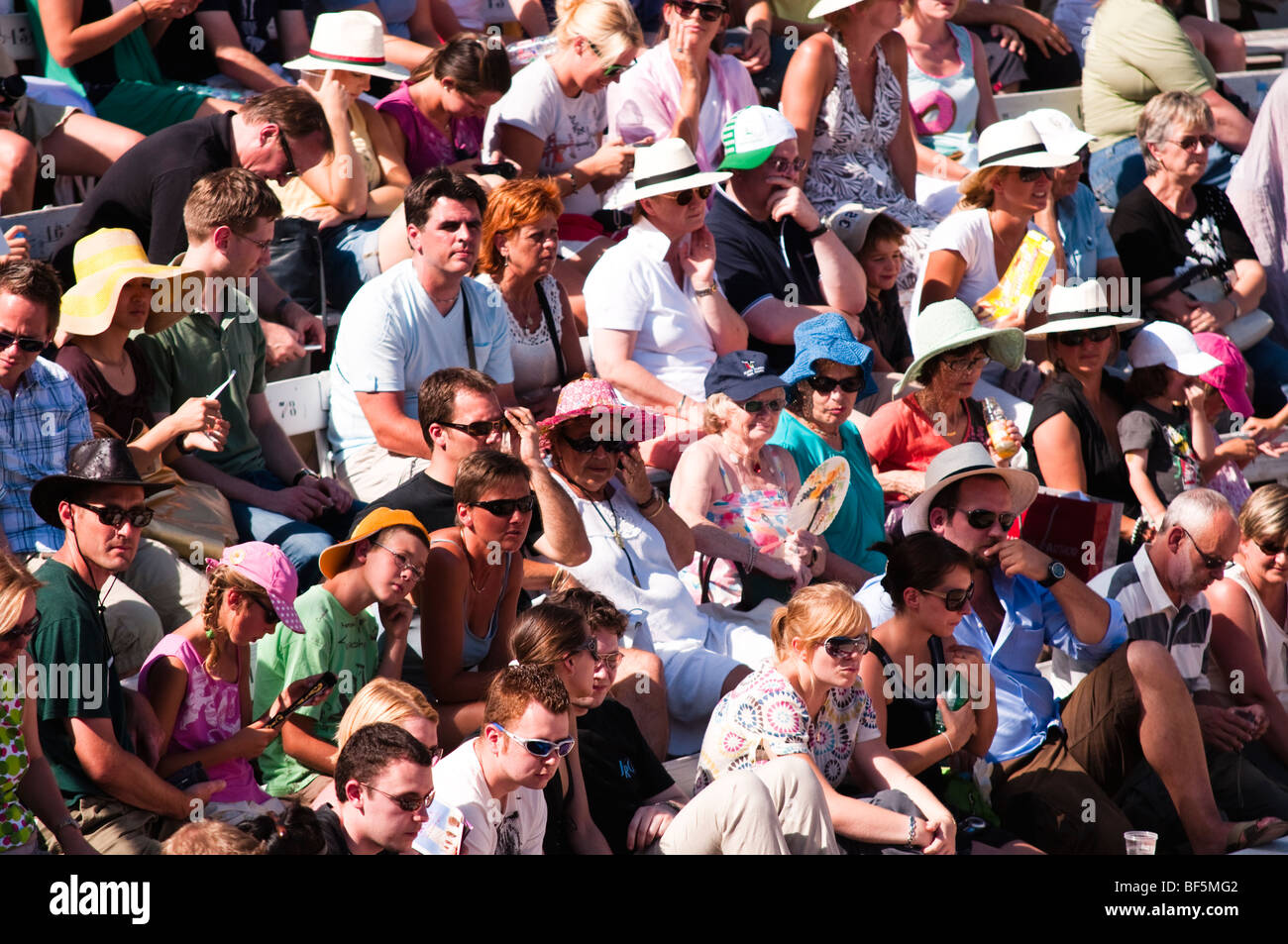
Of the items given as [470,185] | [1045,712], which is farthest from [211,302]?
[1045,712]

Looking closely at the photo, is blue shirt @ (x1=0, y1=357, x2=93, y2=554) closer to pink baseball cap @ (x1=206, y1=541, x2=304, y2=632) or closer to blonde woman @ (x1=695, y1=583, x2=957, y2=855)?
pink baseball cap @ (x1=206, y1=541, x2=304, y2=632)

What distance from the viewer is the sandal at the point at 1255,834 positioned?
17.1 feet

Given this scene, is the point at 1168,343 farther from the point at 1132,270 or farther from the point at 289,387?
the point at 289,387

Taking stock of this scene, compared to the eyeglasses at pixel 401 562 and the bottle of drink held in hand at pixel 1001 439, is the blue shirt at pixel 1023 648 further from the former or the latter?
the eyeglasses at pixel 401 562

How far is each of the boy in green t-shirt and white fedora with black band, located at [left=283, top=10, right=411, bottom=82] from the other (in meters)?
2.79

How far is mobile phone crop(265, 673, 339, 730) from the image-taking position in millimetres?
4305

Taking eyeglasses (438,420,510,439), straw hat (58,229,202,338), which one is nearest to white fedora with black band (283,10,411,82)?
straw hat (58,229,202,338)

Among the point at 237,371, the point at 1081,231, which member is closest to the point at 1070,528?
the point at 1081,231

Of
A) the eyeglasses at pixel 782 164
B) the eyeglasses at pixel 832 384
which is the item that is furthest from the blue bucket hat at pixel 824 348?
the eyeglasses at pixel 782 164

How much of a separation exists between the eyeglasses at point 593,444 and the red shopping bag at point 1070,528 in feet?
5.24

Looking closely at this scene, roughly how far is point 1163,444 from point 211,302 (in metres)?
3.66

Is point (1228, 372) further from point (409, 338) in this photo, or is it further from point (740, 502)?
point (409, 338)

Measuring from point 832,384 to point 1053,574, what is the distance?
118 cm
